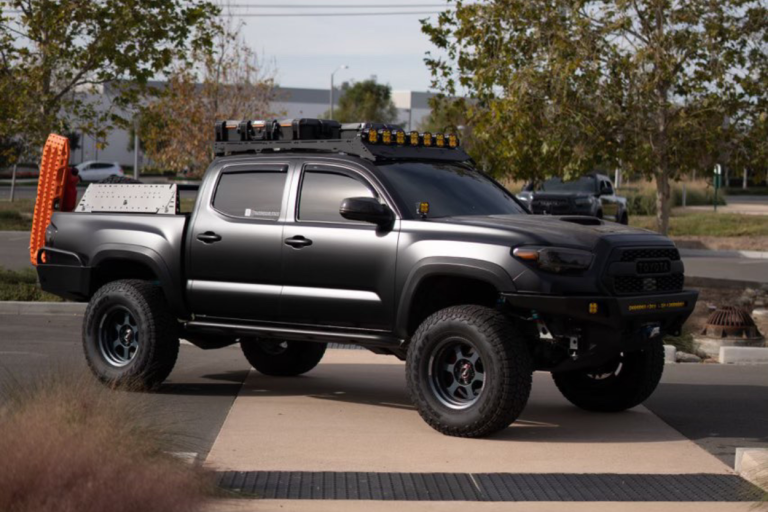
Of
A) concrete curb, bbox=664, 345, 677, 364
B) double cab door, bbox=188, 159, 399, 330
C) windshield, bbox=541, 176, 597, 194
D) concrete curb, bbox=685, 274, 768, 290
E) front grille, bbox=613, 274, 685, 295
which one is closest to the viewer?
front grille, bbox=613, 274, 685, 295

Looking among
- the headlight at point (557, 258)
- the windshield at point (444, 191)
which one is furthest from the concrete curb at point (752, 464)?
the windshield at point (444, 191)

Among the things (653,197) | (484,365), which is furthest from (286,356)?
(653,197)

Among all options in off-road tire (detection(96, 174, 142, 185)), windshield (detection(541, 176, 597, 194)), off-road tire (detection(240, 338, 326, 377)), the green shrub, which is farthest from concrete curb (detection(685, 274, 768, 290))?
the green shrub

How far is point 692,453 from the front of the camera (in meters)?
8.16

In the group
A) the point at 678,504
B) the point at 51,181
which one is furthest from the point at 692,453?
the point at 51,181

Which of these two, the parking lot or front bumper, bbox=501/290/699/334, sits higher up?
front bumper, bbox=501/290/699/334

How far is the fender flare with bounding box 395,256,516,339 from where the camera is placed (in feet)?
27.6

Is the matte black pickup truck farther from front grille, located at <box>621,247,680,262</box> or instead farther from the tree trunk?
the tree trunk

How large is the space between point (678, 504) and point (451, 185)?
358 cm

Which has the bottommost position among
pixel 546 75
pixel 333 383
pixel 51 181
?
pixel 333 383

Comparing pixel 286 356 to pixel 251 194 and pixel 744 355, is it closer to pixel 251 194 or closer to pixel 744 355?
pixel 251 194

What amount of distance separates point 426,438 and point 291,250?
1.84m

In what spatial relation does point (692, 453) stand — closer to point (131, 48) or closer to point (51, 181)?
point (51, 181)

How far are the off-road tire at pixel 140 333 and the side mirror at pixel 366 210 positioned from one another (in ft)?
6.54
